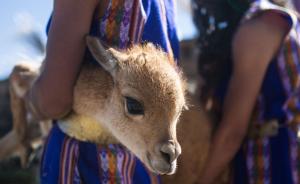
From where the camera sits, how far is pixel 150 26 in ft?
5.53

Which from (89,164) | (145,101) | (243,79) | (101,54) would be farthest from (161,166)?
(243,79)

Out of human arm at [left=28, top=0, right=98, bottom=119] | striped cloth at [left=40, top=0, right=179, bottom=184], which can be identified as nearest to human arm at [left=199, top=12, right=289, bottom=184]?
striped cloth at [left=40, top=0, right=179, bottom=184]

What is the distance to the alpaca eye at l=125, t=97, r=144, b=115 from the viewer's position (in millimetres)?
1432

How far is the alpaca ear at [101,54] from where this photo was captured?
149cm

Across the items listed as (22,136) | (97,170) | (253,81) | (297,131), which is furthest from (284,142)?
(22,136)

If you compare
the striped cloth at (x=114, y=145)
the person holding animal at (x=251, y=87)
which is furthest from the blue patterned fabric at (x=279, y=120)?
the striped cloth at (x=114, y=145)

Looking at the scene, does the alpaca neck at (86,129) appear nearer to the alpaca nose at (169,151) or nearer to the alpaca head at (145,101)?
the alpaca head at (145,101)

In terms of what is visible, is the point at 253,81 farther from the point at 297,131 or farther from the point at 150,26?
the point at 150,26

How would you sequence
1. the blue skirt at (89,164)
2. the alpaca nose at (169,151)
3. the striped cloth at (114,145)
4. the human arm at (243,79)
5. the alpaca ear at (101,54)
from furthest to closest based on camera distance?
1. the human arm at (243,79)
2. the blue skirt at (89,164)
3. the striped cloth at (114,145)
4. the alpaca ear at (101,54)
5. the alpaca nose at (169,151)

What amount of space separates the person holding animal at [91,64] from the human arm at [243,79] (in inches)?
20.2

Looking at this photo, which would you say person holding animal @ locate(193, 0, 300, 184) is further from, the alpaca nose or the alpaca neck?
the alpaca nose

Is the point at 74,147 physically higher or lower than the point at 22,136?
higher

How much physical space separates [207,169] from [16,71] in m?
0.83

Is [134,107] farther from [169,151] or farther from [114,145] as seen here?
[114,145]
